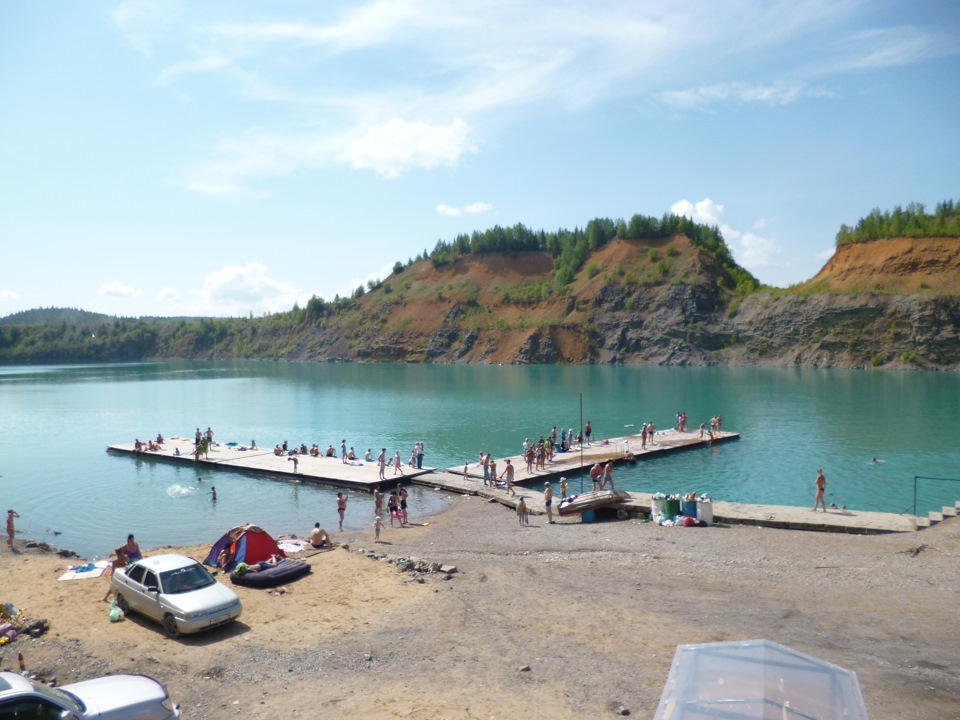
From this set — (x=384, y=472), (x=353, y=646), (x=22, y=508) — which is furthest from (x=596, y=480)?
(x=22, y=508)

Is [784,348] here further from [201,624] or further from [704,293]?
[201,624]

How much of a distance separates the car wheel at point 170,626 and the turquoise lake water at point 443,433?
45.5 ft

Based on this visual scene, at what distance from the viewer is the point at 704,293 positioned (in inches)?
5679

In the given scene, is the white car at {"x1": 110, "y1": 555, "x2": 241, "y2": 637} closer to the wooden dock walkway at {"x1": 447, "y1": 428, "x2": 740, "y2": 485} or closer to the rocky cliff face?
the wooden dock walkway at {"x1": 447, "y1": 428, "x2": 740, "y2": 485}

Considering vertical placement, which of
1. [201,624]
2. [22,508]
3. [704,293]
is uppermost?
[704,293]

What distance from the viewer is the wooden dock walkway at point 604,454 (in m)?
35.8

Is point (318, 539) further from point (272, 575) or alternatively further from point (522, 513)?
point (522, 513)

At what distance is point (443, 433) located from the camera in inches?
2173

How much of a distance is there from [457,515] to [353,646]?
50.4ft

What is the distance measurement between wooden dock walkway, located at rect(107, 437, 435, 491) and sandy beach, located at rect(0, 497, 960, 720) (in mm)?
15216

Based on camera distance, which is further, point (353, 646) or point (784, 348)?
point (784, 348)

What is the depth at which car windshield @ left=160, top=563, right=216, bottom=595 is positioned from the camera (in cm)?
1445

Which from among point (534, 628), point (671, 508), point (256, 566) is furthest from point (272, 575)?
point (671, 508)

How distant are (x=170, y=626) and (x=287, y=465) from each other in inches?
1065
